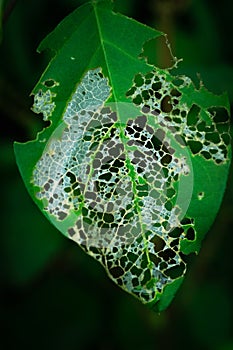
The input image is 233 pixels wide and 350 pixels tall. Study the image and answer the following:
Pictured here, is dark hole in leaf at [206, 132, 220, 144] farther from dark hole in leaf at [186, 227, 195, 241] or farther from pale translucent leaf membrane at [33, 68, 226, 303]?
dark hole in leaf at [186, 227, 195, 241]

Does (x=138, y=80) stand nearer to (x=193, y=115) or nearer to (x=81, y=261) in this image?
(x=193, y=115)

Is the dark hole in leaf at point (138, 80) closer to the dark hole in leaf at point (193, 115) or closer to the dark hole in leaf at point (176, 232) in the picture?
the dark hole in leaf at point (193, 115)

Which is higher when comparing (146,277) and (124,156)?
(124,156)

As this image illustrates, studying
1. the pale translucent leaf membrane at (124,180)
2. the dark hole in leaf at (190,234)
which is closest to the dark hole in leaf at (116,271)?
the pale translucent leaf membrane at (124,180)

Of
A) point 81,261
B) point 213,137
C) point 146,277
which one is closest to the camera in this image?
point 146,277

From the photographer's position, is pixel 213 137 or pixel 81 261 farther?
pixel 81 261

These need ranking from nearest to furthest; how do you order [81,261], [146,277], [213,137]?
[146,277] → [213,137] → [81,261]

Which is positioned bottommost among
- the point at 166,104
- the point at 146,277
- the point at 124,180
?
the point at 146,277

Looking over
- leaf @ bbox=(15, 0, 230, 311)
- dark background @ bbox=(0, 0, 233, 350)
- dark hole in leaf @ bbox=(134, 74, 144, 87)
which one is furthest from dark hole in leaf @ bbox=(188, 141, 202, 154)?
dark background @ bbox=(0, 0, 233, 350)

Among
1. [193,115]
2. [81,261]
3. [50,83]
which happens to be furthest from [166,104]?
[81,261]
